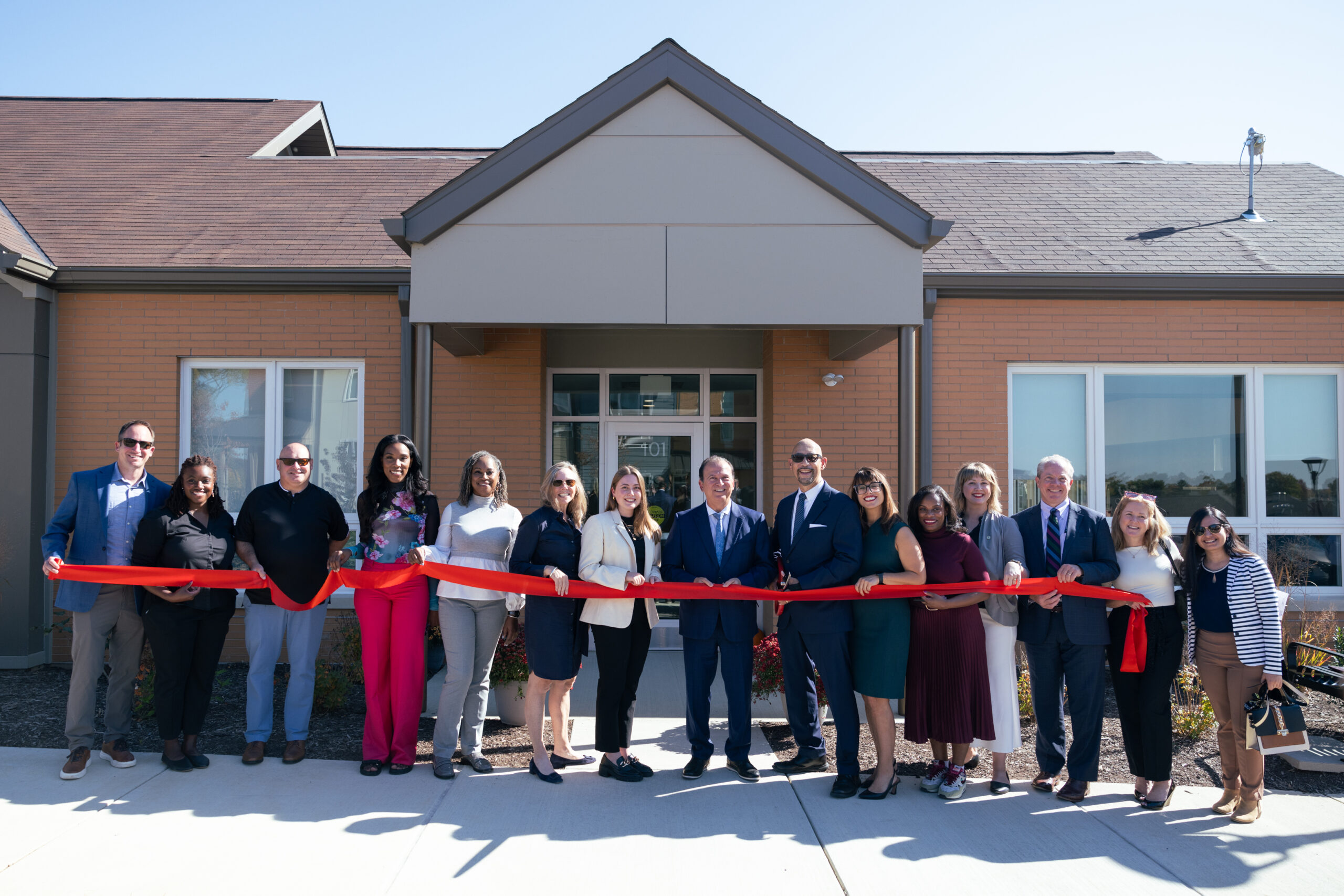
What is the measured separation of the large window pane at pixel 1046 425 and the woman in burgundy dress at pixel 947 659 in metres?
3.93

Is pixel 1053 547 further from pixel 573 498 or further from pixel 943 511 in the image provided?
pixel 573 498

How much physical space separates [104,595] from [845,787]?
14.4 feet

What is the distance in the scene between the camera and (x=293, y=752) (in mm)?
5043

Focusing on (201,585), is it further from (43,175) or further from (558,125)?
(43,175)

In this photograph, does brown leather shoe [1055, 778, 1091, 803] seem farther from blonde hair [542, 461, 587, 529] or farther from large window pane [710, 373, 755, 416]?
large window pane [710, 373, 755, 416]

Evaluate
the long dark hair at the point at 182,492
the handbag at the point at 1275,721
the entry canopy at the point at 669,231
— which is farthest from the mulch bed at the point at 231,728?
the handbag at the point at 1275,721

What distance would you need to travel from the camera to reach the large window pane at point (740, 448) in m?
8.97

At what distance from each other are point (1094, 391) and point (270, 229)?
851 cm

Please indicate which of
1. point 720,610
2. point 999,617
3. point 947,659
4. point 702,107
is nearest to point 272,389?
point 702,107

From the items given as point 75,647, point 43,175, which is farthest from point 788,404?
point 43,175

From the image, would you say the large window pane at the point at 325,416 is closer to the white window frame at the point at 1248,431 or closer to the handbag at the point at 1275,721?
the white window frame at the point at 1248,431

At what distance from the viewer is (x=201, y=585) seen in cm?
486

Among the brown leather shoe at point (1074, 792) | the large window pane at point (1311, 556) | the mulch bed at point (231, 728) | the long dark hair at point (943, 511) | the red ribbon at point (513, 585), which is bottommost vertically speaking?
the mulch bed at point (231, 728)

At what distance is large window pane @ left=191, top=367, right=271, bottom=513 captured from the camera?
8148 mm
